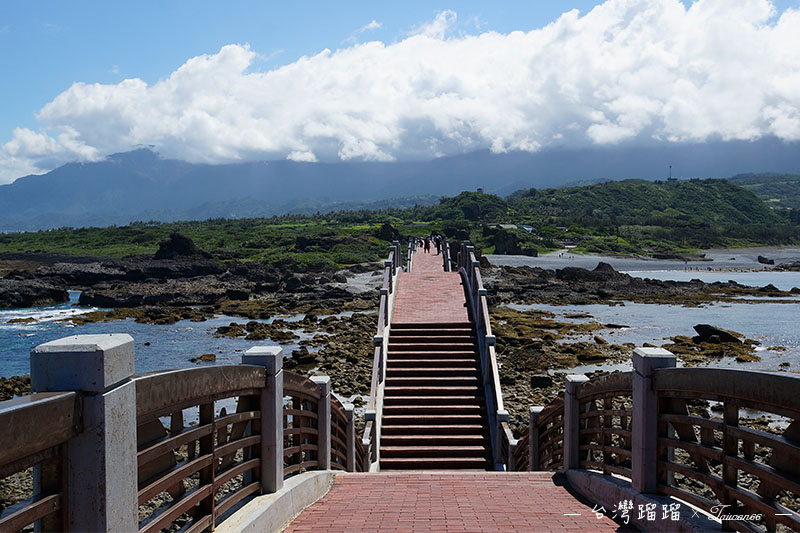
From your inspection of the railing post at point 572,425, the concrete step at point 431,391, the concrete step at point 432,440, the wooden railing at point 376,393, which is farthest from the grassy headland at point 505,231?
the railing post at point 572,425

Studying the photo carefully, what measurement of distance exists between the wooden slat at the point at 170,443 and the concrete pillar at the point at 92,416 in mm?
330

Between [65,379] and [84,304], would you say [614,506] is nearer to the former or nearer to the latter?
[65,379]

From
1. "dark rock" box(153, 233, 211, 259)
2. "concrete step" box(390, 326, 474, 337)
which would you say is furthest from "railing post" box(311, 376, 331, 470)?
"dark rock" box(153, 233, 211, 259)

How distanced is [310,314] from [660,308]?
83.4 feet

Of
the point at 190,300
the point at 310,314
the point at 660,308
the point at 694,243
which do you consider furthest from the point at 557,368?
the point at 694,243

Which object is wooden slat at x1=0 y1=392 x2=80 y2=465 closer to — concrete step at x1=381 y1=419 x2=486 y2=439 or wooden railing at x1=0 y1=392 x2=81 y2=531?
wooden railing at x1=0 y1=392 x2=81 y2=531

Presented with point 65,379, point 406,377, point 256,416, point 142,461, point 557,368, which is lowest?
point 557,368

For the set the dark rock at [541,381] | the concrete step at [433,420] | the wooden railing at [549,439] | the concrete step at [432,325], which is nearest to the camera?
the wooden railing at [549,439]

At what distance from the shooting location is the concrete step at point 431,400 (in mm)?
13320

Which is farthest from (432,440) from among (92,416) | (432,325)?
(92,416)

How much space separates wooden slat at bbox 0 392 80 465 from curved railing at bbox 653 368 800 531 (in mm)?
3480

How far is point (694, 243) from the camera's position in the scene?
107812 millimetres

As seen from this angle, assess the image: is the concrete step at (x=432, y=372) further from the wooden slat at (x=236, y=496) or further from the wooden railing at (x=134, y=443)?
the wooden slat at (x=236, y=496)

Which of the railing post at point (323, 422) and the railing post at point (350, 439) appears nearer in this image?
the railing post at point (323, 422)
